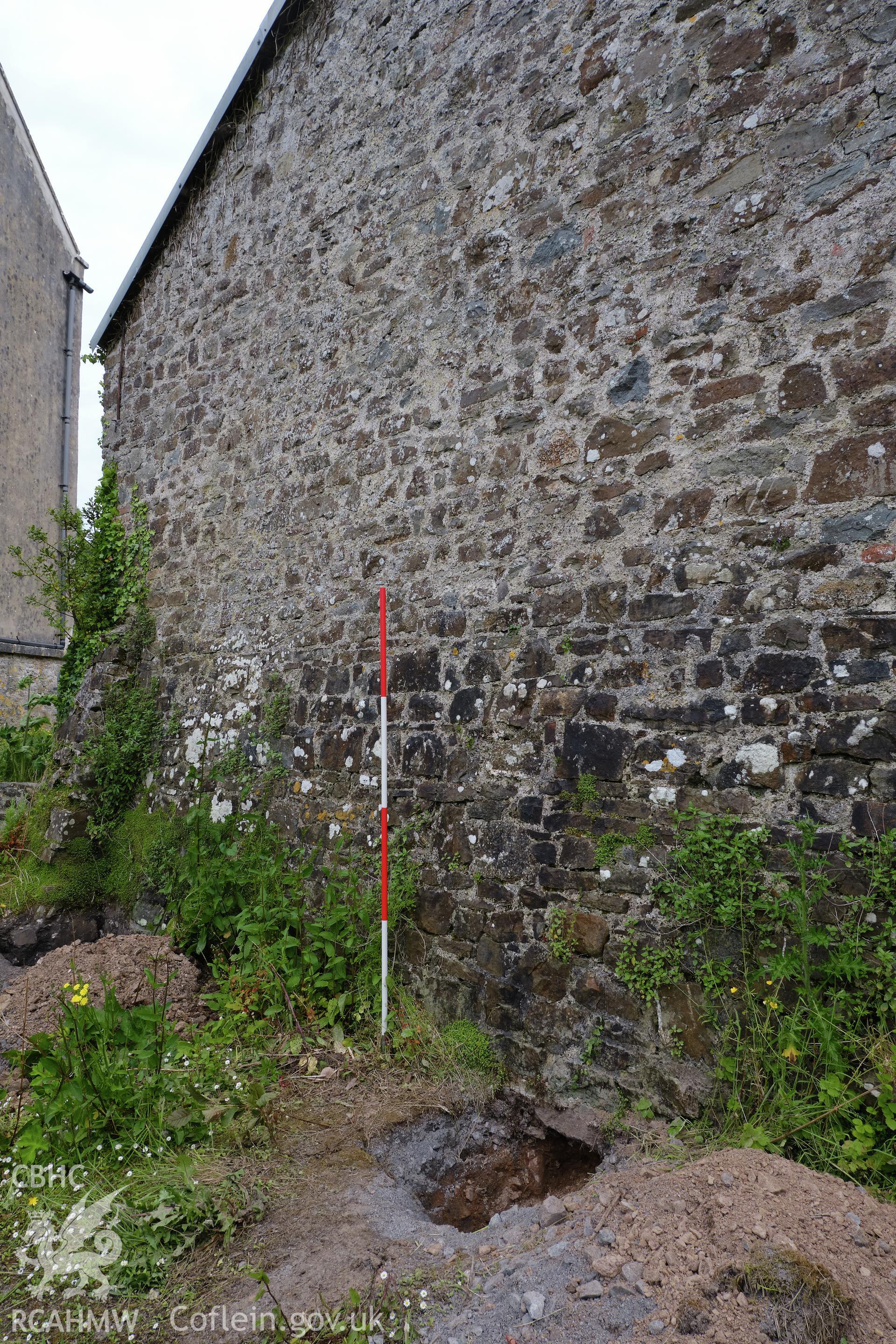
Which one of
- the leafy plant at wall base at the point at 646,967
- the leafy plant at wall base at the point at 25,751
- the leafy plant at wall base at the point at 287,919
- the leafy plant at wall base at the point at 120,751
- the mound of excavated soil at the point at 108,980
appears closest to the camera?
the leafy plant at wall base at the point at 646,967

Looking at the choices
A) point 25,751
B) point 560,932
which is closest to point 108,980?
point 560,932

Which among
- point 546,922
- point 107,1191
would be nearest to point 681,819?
point 546,922

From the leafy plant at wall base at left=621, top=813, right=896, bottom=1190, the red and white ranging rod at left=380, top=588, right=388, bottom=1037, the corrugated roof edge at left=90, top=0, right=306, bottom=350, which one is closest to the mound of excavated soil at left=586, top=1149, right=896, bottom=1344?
the leafy plant at wall base at left=621, top=813, right=896, bottom=1190

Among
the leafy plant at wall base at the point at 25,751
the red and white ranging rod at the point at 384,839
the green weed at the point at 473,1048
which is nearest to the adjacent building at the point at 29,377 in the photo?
the leafy plant at wall base at the point at 25,751

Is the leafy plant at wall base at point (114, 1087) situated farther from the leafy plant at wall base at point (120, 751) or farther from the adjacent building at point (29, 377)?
the adjacent building at point (29, 377)

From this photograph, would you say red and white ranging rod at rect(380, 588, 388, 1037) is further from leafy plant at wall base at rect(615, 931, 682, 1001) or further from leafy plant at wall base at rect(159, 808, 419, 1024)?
leafy plant at wall base at rect(615, 931, 682, 1001)

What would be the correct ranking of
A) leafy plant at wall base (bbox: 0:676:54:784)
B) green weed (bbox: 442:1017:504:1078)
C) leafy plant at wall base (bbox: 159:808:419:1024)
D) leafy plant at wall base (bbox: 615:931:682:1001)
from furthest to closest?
leafy plant at wall base (bbox: 0:676:54:784) < leafy plant at wall base (bbox: 159:808:419:1024) < green weed (bbox: 442:1017:504:1078) < leafy plant at wall base (bbox: 615:931:682:1001)

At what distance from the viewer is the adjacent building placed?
460 inches

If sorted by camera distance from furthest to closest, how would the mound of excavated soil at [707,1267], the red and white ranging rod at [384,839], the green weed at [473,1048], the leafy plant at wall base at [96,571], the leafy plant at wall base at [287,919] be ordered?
the leafy plant at wall base at [96,571]
the leafy plant at wall base at [287,919]
the red and white ranging rod at [384,839]
the green weed at [473,1048]
the mound of excavated soil at [707,1267]

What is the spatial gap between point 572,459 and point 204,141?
4.80 meters

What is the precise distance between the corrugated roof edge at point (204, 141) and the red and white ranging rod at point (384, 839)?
14.7 feet

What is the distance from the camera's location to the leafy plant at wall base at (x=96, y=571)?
6582 millimetres

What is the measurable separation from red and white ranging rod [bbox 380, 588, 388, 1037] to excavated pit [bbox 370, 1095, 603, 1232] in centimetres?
63

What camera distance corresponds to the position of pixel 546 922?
11.2ft
